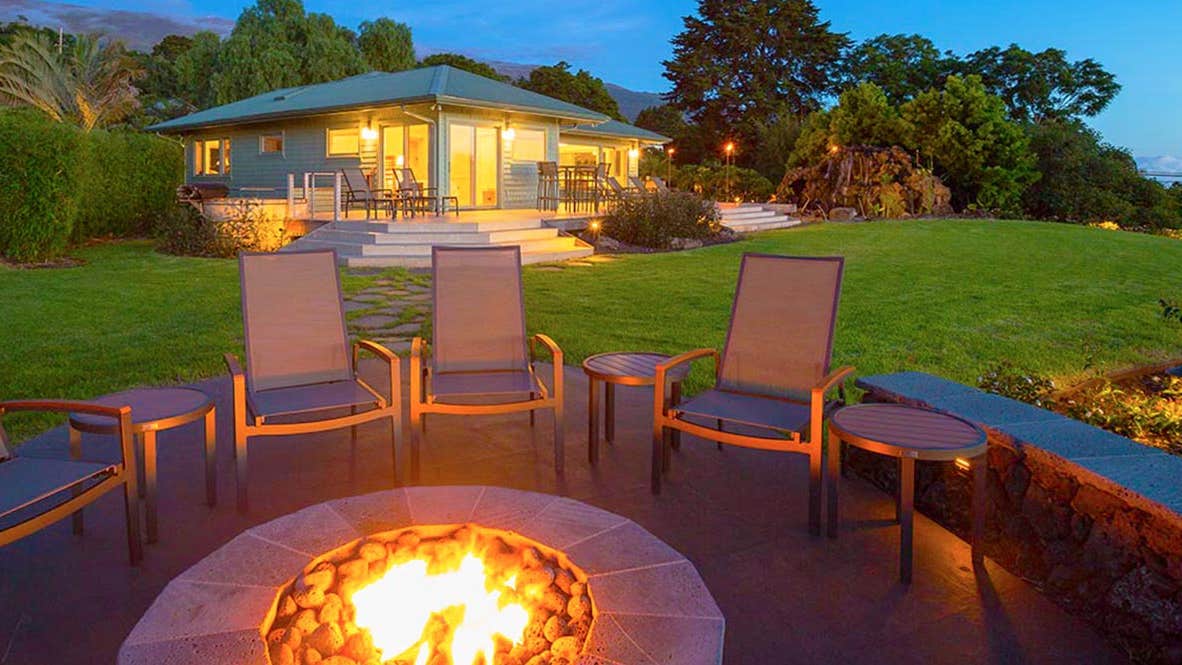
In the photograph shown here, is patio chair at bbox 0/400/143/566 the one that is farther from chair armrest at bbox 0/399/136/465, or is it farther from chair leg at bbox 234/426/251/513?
chair leg at bbox 234/426/251/513

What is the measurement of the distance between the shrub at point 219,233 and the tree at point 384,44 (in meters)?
28.2

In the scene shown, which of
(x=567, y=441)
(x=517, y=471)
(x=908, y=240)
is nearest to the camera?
(x=517, y=471)

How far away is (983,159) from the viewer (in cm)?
2566

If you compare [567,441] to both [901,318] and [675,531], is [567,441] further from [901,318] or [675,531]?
[901,318]

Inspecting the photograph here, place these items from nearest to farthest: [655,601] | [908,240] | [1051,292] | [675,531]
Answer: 1. [655,601]
2. [675,531]
3. [1051,292]
4. [908,240]

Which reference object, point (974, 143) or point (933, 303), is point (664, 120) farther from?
point (933, 303)

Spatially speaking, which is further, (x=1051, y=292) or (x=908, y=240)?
(x=908, y=240)

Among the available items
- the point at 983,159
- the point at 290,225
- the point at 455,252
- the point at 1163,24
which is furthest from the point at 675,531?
the point at 1163,24

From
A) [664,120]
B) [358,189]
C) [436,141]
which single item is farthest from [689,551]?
[664,120]

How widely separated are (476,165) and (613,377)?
16.4m

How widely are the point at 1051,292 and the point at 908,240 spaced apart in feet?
21.4

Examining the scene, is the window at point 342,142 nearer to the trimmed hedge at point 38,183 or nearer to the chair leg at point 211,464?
the trimmed hedge at point 38,183

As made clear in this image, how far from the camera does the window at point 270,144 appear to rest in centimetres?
2055

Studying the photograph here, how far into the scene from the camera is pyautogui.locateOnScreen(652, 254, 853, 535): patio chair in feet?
11.6
